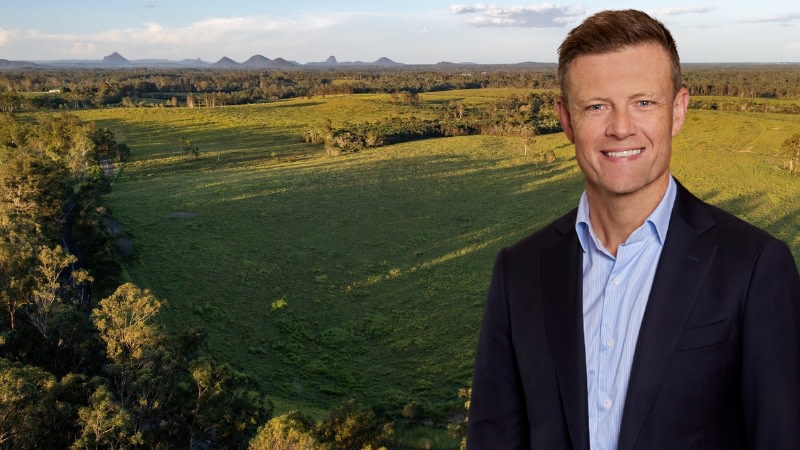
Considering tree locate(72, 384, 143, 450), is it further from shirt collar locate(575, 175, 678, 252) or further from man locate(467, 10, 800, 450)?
shirt collar locate(575, 175, 678, 252)

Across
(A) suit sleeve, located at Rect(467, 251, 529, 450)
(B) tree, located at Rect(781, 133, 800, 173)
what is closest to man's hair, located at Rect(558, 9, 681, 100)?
(A) suit sleeve, located at Rect(467, 251, 529, 450)

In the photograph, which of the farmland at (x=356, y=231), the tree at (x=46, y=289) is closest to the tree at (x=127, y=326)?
the tree at (x=46, y=289)

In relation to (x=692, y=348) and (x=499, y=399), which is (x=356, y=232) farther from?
(x=692, y=348)

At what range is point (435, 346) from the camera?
27547 millimetres

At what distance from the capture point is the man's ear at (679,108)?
2.56 metres

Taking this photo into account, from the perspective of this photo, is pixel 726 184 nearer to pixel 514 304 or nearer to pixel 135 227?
pixel 135 227

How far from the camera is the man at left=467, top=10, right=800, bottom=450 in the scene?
2.18 m

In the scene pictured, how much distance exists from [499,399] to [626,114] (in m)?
1.28

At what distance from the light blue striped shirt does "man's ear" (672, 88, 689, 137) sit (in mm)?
244

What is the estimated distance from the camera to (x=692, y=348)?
2240 millimetres

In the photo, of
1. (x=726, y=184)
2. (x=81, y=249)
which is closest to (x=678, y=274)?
(x=81, y=249)

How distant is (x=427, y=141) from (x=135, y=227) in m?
44.0

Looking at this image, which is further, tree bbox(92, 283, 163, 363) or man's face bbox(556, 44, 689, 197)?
tree bbox(92, 283, 163, 363)

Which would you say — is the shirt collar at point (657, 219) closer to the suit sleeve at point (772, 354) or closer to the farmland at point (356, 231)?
the suit sleeve at point (772, 354)
